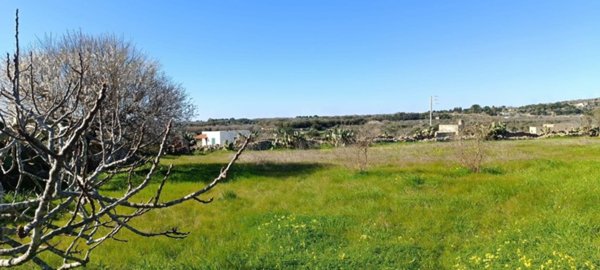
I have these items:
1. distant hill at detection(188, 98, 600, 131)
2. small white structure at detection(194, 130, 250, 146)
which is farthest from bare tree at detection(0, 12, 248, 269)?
distant hill at detection(188, 98, 600, 131)

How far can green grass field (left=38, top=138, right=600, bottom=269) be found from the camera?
7.15m

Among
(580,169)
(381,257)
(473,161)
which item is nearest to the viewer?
(381,257)

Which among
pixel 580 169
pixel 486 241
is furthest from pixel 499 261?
pixel 580 169

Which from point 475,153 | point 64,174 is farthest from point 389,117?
point 64,174

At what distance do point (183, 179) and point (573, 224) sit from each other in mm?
13598

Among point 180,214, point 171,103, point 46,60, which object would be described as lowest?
point 180,214

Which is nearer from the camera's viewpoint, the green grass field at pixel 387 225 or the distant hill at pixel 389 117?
the green grass field at pixel 387 225

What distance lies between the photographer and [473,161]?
55.4 feet

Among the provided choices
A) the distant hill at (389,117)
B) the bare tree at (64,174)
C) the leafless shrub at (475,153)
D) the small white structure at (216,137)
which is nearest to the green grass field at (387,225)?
the leafless shrub at (475,153)

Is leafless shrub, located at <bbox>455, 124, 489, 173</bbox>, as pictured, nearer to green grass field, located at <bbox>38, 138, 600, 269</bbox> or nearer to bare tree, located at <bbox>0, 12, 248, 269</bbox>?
green grass field, located at <bbox>38, 138, 600, 269</bbox>

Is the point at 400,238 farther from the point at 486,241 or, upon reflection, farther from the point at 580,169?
the point at 580,169

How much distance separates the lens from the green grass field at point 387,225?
7148mm

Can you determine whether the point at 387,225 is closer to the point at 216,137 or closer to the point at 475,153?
the point at 475,153

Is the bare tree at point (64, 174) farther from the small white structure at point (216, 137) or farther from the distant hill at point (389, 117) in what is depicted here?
the distant hill at point (389, 117)
